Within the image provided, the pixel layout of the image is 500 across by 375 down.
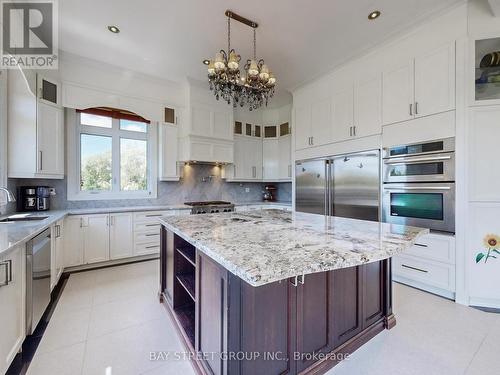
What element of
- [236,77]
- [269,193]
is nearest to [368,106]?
[236,77]

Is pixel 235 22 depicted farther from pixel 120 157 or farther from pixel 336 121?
pixel 120 157

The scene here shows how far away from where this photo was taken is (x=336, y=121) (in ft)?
11.5

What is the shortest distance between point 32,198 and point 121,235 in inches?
46.0

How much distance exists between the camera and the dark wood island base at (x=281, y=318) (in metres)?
1.10

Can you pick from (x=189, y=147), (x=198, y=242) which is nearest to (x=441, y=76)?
(x=198, y=242)

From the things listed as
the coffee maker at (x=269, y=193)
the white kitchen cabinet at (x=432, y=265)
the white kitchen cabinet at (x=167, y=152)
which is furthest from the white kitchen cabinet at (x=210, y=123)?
the white kitchen cabinet at (x=432, y=265)

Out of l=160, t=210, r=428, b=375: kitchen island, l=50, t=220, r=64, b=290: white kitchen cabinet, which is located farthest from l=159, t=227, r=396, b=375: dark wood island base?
l=50, t=220, r=64, b=290: white kitchen cabinet

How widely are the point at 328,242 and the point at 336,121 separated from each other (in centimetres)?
274

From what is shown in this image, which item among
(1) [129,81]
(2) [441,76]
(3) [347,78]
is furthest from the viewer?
(1) [129,81]

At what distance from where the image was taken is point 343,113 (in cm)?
340

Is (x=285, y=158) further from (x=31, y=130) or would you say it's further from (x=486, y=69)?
(x=31, y=130)

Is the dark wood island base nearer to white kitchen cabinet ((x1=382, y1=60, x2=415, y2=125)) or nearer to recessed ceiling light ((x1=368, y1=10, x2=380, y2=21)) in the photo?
white kitchen cabinet ((x1=382, y1=60, x2=415, y2=125))

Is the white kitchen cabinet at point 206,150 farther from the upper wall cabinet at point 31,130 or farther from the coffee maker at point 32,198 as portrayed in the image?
the coffee maker at point 32,198

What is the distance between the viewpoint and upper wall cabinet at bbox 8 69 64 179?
260 centimetres
